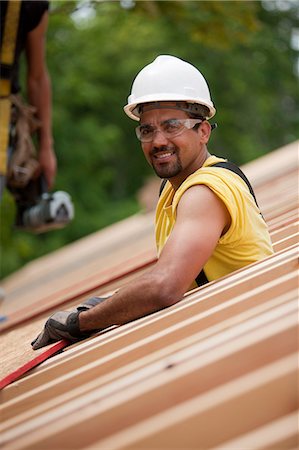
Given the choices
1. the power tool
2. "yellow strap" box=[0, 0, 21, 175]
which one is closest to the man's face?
"yellow strap" box=[0, 0, 21, 175]

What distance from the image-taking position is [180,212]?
3.36 m

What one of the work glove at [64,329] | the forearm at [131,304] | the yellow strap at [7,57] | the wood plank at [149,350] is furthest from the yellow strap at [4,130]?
the wood plank at [149,350]

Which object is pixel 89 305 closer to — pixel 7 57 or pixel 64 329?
pixel 64 329

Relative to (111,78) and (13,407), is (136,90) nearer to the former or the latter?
(13,407)

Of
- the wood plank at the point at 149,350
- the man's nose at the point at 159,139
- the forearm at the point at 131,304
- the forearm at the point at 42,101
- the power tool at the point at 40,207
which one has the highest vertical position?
the man's nose at the point at 159,139

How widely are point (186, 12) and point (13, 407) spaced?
1024cm

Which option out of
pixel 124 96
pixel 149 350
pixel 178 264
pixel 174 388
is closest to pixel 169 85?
pixel 178 264

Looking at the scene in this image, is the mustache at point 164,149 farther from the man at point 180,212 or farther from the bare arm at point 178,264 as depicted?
the bare arm at point 178,264

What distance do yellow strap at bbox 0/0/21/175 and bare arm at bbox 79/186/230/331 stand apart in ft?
10.5

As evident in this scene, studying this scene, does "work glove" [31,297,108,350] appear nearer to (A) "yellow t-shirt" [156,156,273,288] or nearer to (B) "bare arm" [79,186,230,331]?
(B) "bare arm" [79,186,230,331]

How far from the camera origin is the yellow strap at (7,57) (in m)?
6.11

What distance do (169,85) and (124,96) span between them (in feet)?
108

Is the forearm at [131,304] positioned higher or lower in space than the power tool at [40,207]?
higher

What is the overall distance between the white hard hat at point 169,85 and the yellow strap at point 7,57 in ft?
8.35
